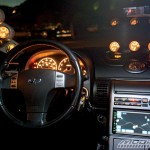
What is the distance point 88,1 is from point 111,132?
7.61 metres

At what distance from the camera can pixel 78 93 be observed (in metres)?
2.01

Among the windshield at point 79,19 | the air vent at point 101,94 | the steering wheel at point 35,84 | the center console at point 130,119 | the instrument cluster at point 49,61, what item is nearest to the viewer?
the steering wheel at point 35,84

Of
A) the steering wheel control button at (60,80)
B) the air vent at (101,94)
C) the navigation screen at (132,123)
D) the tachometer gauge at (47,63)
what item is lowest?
the navigation screen at (132,123)

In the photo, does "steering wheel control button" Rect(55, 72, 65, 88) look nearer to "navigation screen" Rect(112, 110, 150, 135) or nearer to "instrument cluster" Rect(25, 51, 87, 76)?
"navigation screen" Rect(112, 110, 150, 135)

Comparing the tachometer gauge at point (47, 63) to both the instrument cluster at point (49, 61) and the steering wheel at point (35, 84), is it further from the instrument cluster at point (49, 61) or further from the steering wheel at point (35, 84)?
the steering wheel at point (35, 84)

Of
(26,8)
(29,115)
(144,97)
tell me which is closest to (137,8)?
(144,97)

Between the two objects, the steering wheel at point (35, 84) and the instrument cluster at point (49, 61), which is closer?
the steering wheel at point (35, 84)

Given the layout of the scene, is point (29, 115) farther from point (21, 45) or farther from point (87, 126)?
point (87, 126)

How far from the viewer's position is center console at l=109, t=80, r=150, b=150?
86.4 inches

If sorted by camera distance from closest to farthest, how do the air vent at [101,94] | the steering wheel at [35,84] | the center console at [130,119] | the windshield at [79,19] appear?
the steering wheel at [35,84] < the center console at [130,119] < the air vent at [101,94] < the windshield at [79,19]

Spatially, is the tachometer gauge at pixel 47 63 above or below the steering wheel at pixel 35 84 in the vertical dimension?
above

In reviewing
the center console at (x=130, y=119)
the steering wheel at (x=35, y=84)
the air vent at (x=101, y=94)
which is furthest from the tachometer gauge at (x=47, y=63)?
the center console at (x=130, y=119)

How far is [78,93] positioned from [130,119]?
0.49m

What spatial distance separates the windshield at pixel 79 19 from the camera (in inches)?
139
